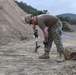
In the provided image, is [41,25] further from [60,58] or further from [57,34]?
[60,58]

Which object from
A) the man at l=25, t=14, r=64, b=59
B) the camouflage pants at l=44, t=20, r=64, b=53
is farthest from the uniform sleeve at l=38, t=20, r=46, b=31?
the camouflage pants at l=44, t=20, r=64, b=53

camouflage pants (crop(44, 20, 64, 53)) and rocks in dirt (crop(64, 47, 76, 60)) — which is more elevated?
camouflage pants (crop(44, 20, 64, 53))

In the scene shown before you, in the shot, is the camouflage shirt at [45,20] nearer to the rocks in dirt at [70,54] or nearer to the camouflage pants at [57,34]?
the camouflage pants at [57,34]

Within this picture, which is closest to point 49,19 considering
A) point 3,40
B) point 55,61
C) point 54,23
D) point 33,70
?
point 54,23

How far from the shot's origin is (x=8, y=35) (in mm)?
15930

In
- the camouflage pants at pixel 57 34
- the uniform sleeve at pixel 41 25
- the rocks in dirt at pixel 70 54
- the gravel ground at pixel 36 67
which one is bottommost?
the gravel ground at pixel 36 67

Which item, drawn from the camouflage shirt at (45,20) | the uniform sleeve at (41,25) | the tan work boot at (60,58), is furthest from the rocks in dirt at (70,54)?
the uniform sleeve at (41,25)

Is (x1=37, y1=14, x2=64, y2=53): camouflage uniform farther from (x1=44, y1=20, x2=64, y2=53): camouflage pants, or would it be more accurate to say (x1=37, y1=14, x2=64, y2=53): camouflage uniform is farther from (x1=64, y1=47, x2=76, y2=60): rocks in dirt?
(x1=64, y1=47, x2=76, y2=60): rocks in dirt

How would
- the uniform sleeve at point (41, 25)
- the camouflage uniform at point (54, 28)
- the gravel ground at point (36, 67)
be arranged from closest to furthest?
the gravel ground at point (36, 67) < the uniform sleeve at point (41, 25) < the camouflage uniform at point (54, 28)

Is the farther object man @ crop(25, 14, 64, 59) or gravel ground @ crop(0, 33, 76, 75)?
man @ crop(25, 14, 64, 59)

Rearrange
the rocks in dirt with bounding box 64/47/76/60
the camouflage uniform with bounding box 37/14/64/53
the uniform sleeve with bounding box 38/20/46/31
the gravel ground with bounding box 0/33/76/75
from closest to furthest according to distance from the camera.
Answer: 1. the gravel ground with bounding box 0/33/76/75
2. the uniform sleeve with bounding box 38/20/46/31
3. the camouflage uniform with bounding box 37/14/64/53
4. the rocks in dirt with bounding box 64/47/76/60

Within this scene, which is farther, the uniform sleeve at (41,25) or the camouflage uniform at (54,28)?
the camouflage uniform at (54,28)

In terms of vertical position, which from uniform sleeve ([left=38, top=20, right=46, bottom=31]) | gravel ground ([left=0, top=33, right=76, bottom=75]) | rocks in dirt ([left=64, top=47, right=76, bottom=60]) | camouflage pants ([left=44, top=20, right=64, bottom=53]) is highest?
uniform sleeve ([left=38, top=20, right=46, bottom=31])

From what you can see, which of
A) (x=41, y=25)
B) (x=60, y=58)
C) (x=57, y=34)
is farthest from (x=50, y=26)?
(x=60, y=58)
